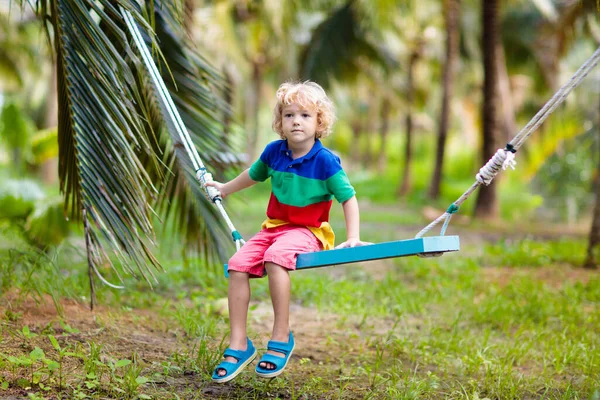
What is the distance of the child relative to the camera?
2.94 m

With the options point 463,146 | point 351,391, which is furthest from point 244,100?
point 351,391

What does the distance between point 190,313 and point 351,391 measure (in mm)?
1470

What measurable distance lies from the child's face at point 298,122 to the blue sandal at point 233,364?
95 centimetres

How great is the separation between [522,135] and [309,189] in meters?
0.99

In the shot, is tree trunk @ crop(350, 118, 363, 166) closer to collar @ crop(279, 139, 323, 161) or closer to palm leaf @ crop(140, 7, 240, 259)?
palm leaf @ crop(140, 7, 240, 259)

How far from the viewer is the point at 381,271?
694cm

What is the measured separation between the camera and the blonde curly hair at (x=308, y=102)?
3.08m

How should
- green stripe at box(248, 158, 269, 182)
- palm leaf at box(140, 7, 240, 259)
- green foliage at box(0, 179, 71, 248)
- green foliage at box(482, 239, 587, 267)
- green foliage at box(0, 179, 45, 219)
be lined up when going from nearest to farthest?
green stripe at box(248, 158, 269, 182) < palm leaf at box(140, 7, 240, 259) < green foliage at box(0, 179, 71, 248) < green foliage at box(0, 179, 45, 219) < green foliage at box(482, 239, 587, 267)

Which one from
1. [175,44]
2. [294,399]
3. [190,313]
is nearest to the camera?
[294,399]

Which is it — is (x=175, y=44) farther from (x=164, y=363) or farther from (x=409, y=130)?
(x=409, y=130)

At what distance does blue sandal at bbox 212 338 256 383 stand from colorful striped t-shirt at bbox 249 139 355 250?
596 mm

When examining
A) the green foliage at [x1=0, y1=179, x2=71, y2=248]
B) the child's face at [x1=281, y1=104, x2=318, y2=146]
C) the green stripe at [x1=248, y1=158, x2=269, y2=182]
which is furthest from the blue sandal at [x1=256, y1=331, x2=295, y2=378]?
the green foliage at [x1=0, y1=179, x2=71, y2=248]

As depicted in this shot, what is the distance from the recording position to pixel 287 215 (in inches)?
125

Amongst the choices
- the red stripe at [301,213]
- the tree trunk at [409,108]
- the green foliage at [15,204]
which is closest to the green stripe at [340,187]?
the red stripe at [301,213]
